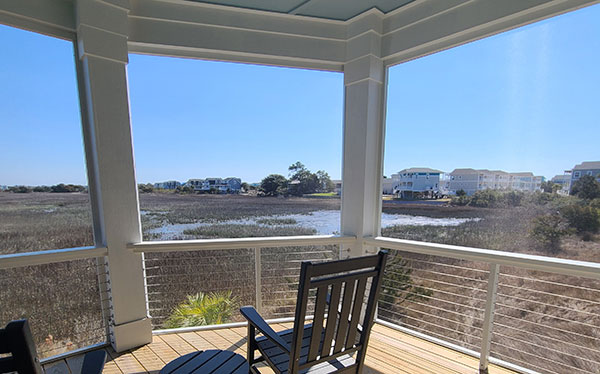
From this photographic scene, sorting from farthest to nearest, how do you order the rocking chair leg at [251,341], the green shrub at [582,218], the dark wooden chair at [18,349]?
the green shrub at [582,218]
the rocking chair leg at [251,341]
the dark wooden chair at [18,349]

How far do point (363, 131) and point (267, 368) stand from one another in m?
2.08

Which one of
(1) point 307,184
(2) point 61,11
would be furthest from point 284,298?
(2) point 61,11

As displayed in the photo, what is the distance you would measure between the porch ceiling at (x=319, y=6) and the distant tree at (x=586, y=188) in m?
1.82

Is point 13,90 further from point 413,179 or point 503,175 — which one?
point 503,175

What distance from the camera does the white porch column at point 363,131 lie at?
236cm

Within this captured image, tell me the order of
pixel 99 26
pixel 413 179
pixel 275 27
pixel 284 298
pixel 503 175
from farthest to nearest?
pixel 284 298
pixel 413 179
pixel 275 27
pixel 503 175
pixel 99 26

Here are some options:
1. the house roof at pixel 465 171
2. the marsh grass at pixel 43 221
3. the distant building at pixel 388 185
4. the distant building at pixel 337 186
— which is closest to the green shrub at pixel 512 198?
the house roof at pixel 465 171

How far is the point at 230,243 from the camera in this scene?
2.26 m

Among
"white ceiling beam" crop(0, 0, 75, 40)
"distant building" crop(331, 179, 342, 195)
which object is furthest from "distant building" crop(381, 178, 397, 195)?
"white ceiling beam" crop(0, 0, 75, 40)

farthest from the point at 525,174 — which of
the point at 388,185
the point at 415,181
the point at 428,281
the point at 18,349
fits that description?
the point at 18,349

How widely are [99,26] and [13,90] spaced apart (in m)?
0.77

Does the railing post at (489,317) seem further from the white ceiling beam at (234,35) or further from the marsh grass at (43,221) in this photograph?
the marsh grass at (43,221)

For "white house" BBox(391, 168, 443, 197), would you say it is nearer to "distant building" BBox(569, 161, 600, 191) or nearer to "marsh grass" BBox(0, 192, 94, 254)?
"distant building" BBox(569, 161, 600, 191)

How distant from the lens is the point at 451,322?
2391mm
